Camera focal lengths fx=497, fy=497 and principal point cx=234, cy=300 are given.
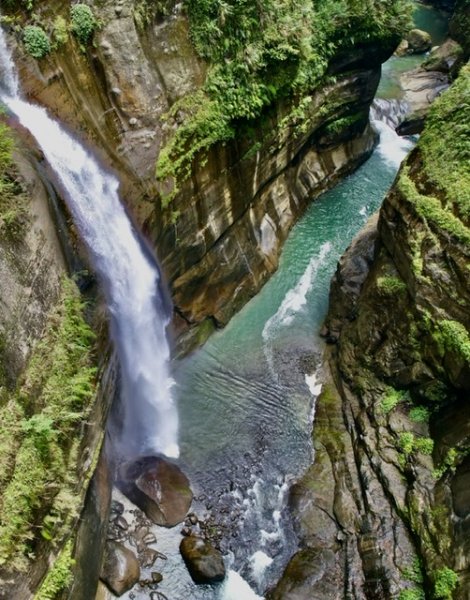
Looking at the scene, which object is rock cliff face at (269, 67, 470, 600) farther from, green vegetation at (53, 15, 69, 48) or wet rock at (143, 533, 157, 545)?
green vegetation at (53, 15, 69, 48)

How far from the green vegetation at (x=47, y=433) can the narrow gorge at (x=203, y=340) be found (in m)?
0.04

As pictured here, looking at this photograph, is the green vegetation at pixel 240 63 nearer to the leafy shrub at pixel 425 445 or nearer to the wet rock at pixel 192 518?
the wet rock at pixel 192 518

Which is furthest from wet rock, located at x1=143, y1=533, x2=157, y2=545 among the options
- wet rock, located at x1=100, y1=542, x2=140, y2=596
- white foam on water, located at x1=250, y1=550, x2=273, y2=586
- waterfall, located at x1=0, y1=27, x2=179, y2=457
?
white foam on water, located at x1=250, y1=550, x2=273, y2=586

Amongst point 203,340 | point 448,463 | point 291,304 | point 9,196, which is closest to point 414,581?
point 448,463

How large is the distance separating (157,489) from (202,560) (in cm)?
184

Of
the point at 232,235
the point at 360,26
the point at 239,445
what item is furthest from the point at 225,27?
the point at 239,445

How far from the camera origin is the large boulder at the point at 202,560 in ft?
33.8

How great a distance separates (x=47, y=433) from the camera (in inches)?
308

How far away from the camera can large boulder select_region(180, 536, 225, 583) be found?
10.3 metres

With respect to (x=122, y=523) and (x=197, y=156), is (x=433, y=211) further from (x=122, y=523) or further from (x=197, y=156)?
(x=122, y=523)

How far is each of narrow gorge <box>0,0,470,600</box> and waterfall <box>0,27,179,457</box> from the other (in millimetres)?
51

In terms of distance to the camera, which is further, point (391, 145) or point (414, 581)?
point (391, 145)

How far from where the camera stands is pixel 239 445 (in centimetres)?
1273

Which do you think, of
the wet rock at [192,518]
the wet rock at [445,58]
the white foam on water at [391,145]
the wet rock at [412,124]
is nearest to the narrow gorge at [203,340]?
the wet rock at [192,518]
